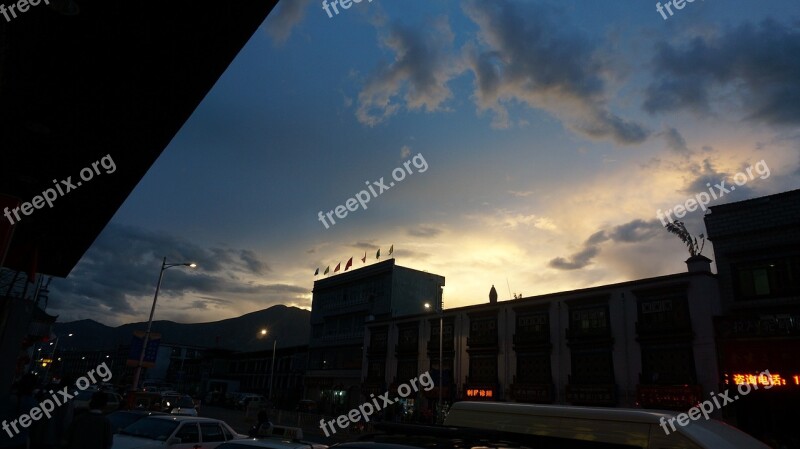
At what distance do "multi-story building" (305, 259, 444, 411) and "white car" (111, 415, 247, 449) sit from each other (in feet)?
122

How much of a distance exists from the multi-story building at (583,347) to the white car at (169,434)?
23911 mm

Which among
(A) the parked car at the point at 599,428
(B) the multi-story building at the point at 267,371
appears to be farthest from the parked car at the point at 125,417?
(B) the multi-story building at the point at 267,371

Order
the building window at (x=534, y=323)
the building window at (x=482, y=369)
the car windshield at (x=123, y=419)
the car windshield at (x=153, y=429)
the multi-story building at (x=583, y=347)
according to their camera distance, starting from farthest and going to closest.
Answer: the building window at (x=482, y=369)
the building window at (x=534, y=323)
the multi-story building at (x=583, y=347)
the car windshield at (x=123, y=419)
the car windshield at (x=153, y=429)

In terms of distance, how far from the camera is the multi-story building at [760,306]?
71.9 ft

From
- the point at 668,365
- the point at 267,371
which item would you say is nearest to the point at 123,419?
the point at 668,365

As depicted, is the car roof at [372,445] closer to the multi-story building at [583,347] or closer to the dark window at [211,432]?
the dark window at [211,432]

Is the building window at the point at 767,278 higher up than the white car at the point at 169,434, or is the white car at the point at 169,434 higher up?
the building window at the point at 767,278

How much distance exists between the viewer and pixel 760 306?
23.9 metres

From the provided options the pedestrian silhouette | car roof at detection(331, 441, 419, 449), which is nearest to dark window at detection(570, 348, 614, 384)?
car roof at detection(331, 441, 419, 449)

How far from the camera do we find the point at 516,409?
1101 cm

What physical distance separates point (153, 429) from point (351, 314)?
4380 cm

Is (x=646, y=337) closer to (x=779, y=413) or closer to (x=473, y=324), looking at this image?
(x=779, y=413)

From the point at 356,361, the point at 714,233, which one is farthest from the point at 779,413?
the point at 356,361

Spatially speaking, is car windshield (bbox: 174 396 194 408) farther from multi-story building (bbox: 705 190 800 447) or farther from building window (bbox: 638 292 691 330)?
multi-story building (bbox: 705 190 800 447)
